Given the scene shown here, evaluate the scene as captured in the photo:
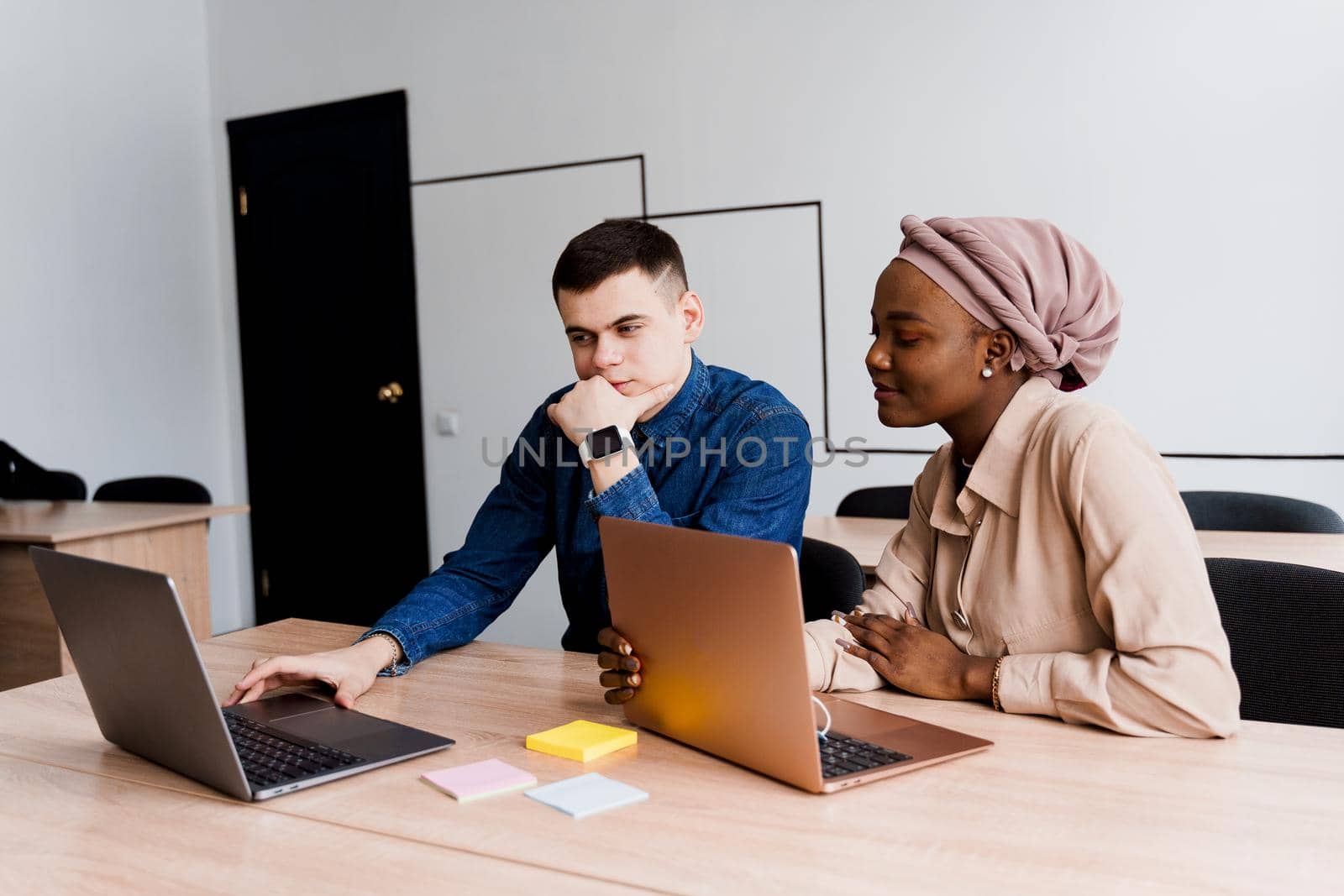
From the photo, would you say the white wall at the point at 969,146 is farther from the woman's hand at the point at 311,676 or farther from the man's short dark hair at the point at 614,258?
the woman's hand at the point at 311,676

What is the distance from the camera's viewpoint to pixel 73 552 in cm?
309

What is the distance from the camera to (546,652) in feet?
5.19

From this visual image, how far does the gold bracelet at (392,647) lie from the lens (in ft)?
4.91

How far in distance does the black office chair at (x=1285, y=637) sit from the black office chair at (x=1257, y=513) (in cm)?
117

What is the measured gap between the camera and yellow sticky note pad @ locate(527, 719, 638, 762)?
1.14 metres

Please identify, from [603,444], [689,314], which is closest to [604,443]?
[603,444]

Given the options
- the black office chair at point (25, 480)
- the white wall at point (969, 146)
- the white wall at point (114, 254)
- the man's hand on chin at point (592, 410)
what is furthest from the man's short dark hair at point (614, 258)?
the white wall at point (114, 254)

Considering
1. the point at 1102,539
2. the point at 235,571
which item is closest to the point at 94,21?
the point at 235,571

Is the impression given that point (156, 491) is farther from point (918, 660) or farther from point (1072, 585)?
point (1072, 585)

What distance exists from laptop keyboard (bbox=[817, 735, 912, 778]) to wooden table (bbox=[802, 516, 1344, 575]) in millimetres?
966

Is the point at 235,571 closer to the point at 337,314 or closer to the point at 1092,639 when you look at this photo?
the point at 337,314

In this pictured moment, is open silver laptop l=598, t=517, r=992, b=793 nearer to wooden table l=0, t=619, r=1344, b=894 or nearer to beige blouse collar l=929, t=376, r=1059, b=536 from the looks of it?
wooden table l=0, t=619, r=1344, b=894

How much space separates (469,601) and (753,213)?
264 centimetres

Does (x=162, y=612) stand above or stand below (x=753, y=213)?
below
